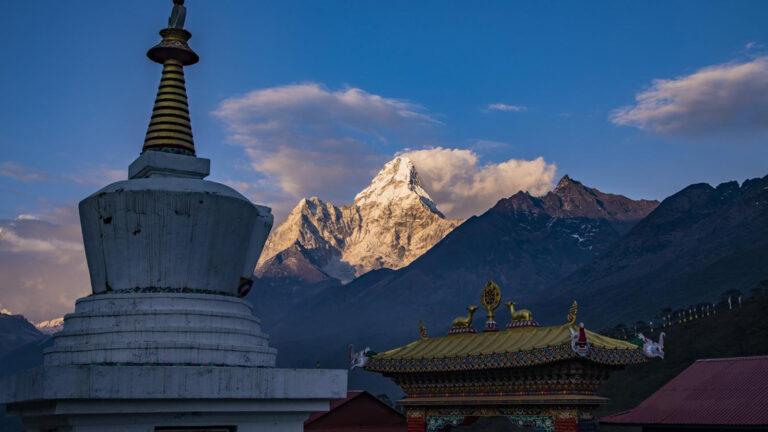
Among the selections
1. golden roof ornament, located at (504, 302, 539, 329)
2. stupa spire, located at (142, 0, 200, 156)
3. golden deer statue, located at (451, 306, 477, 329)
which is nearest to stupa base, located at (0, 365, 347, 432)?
stupa spire, located at (142, 0, 200, 156)

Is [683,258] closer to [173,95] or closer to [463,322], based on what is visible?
[463,322]

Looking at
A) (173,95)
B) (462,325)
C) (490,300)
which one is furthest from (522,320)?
(173,95)

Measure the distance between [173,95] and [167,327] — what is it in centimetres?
522

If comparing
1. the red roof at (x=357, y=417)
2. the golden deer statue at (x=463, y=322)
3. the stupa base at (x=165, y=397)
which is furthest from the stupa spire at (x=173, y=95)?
the red roof at (x=357, y=417)

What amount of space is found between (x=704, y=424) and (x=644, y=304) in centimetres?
10134

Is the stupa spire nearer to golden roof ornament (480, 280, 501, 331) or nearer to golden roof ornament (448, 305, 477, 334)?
golden roof ornament (480, 280, 501, 331)

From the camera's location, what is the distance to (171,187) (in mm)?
15469

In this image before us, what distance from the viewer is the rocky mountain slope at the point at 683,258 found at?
11231cm

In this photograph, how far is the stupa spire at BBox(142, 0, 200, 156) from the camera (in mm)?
16781

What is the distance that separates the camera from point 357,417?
24641 millimetres

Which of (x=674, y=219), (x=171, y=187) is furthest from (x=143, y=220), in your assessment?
(x=674, y=219)

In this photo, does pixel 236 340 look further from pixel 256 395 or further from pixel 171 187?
pixel 171 187

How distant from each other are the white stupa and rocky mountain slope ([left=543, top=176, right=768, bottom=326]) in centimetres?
9514

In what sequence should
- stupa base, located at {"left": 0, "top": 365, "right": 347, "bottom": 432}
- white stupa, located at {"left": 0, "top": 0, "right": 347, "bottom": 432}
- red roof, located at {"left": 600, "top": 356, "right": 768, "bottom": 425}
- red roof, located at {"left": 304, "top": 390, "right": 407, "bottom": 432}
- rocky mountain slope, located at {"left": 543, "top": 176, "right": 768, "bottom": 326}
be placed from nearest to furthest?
1. stupa base, located at {"left": 0, "top": 365, "right": 347, "bottom": 432}
2. white stupa, located at {"left": 0, "top": 0, "right": 347, "bottom": 432}
3. red roof, located at {"left": 600, "top": 356, "right": 768, "bottom": 425}
4. red roof, located at {"left": 304, "top": 390, "right": 407, "bottom": 432}
5. rocky mountain slope, located at {"left": 543, "top": 176, "right": 768, "bottom": 326}
